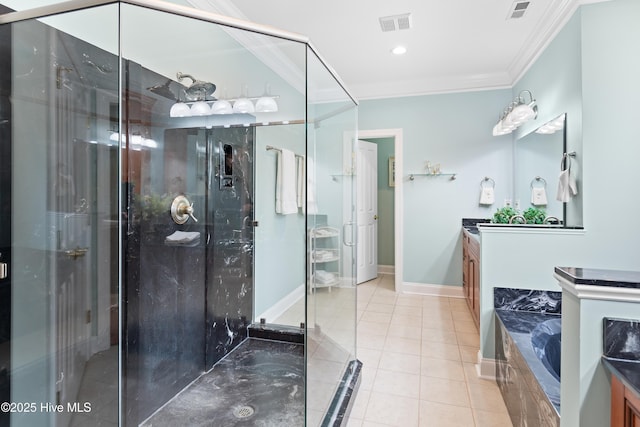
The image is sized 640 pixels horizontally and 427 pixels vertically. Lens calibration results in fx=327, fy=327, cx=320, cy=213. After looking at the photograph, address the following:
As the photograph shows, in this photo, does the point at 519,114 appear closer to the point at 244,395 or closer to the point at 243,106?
the point at 243,106

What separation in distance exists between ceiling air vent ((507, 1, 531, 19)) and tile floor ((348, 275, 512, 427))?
286 centimetres

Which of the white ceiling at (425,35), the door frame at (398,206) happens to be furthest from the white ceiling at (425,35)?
the door frame at (398,206)

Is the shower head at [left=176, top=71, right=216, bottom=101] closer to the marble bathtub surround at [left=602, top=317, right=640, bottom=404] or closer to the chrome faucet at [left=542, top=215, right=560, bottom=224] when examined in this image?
the marble bathtub surround at [left=602, top=317, right=640, bottom=404]

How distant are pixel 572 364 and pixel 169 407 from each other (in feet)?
6.53

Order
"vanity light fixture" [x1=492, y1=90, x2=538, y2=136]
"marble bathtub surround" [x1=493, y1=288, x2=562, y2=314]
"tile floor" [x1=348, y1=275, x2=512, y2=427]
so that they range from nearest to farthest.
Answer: "tile floor" [x1=348, y1=275, x2=512, y2=427] < "marble bathtub surround" [x1=493, y1=288, x2=562, y2=314] < "vanity light fixture" [x1=492, y1=90, x2=538, y2=136]

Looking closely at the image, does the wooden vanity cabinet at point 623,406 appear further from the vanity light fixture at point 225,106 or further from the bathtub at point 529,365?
the vanity light fixture at point 225,106

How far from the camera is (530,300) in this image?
7.62 ft

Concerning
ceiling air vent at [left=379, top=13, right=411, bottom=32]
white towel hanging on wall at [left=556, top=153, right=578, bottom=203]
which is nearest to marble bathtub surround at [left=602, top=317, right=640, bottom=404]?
white towel hanging on wall at [left=556, top=153, right=578, bottom=203]

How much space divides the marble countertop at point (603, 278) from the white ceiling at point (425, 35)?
237 cm

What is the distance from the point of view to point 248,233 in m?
2.85

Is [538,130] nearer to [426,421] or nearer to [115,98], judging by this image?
[426,421]

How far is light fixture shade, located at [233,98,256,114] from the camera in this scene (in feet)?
8.28

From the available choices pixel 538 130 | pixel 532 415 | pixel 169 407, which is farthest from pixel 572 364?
pixel 538 130

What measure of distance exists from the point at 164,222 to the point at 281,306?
5.08 ft
